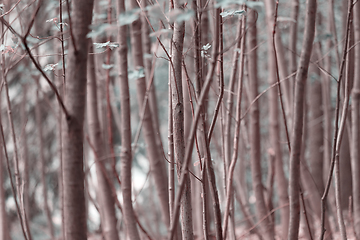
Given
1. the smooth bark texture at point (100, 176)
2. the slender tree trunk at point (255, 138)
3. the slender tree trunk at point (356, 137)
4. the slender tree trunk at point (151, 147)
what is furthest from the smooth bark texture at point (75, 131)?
the slender tree trunk at point (255, 138)

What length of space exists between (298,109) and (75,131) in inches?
31.1

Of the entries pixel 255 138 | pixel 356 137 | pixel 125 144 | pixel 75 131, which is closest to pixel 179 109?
pixel 75 131

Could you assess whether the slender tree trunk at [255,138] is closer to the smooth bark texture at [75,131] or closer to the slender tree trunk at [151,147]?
the slender tree trunk at [151,147]

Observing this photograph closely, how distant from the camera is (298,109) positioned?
1166 millimetres

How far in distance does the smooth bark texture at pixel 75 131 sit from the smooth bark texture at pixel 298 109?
30.1 inches

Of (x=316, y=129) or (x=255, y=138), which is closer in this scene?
(x=255, y=138)

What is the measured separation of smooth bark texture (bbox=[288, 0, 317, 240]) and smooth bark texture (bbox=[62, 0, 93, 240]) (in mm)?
764

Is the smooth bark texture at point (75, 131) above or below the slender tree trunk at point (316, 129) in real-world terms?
below

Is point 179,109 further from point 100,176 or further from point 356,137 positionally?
point 356,137

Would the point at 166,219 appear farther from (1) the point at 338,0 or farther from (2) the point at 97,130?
(1) the point at 338,0

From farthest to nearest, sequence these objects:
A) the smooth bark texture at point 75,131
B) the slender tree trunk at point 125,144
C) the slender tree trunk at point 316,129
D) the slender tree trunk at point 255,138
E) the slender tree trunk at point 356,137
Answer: the slender tree trunk at point 316,129 → the slender tree trunk at point 255,138 → the slender tree trunk at point 356,137 → the slender tree trunk at point 125,144 → the smooth bark texture at point 75,131

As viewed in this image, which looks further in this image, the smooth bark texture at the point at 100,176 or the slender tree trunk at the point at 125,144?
the smooth bark texture at the point at 100,176

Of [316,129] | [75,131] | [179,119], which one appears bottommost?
[75,131]

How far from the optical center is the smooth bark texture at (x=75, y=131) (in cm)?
67
